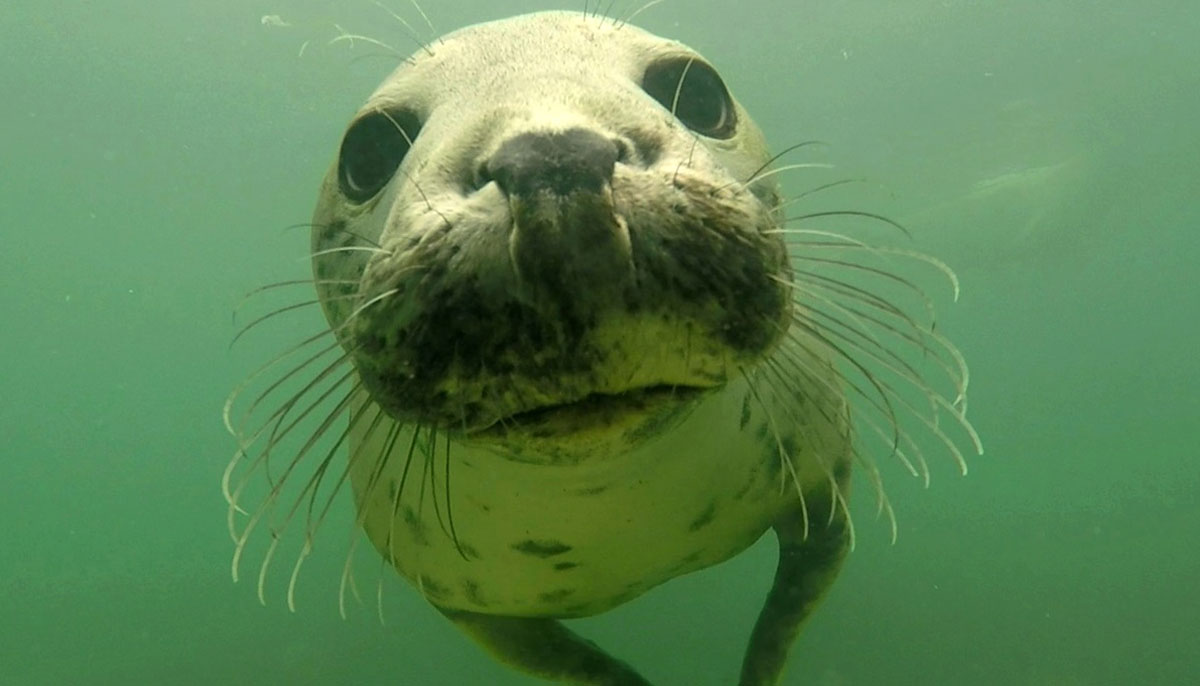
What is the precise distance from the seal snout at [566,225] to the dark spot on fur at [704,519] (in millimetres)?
1623

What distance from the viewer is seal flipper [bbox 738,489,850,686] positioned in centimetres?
342

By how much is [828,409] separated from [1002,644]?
400 inches

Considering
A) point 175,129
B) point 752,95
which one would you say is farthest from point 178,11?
point 752,95

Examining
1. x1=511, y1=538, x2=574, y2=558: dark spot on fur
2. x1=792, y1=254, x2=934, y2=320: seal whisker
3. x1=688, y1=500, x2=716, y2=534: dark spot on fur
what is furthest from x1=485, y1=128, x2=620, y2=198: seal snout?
x1=688, y1=500, x2=716, y2=534: dark spot on fur

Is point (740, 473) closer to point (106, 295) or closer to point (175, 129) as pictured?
point (175, 129)

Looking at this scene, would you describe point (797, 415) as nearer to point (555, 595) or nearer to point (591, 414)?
point (555, 595)

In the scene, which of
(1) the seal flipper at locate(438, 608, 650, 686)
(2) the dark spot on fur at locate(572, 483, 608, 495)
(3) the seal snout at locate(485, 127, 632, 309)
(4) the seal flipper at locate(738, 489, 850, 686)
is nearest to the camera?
(3) the seal snout at locate(485, 127, 632, 309)

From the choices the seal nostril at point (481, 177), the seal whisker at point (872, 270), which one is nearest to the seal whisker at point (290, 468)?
the seal nostril at point (481, 177)

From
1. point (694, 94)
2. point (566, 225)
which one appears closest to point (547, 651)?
point (694, 94)

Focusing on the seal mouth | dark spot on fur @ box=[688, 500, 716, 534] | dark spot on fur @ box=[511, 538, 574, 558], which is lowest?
dark spot on fur @ box=[688, 500, 716, 534]

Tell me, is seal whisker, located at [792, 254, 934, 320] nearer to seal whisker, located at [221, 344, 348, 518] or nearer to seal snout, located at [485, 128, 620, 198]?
seal snout, located at [485, 128, 620, 198]

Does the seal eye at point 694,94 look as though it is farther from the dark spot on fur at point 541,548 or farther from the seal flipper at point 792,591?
the seal flipper at point 792,591

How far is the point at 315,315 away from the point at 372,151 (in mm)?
16201

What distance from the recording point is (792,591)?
3.52 meters
